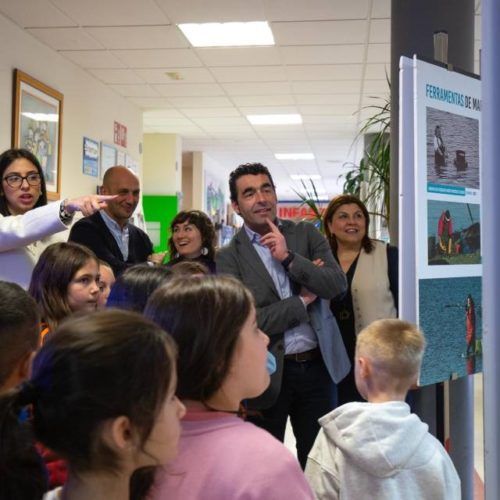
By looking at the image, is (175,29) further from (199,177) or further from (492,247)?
(199,177)

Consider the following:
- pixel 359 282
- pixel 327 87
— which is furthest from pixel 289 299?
pixel 327 87

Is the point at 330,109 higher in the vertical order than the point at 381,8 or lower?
higher

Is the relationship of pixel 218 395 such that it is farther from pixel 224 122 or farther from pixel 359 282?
pixel 224 122

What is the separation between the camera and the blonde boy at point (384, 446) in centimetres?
170

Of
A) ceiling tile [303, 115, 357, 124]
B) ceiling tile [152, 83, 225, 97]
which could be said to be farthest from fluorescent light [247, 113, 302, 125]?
ceiling tile [152, 83, 225, 97]

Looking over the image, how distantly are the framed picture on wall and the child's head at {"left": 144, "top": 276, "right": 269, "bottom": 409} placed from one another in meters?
3.82

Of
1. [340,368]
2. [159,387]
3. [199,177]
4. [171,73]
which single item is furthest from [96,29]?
[199,177]

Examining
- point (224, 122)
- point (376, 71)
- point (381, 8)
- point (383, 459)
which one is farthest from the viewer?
point (224, 122)

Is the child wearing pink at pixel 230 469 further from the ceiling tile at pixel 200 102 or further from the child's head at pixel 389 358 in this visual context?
the ceiling tile at pixel 200 102

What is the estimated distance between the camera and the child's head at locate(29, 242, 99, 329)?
7.02 feet

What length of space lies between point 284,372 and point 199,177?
893 cm

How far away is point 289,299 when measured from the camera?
243 centimetres

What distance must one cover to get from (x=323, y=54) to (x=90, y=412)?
4.86m

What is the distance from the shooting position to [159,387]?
938mm
